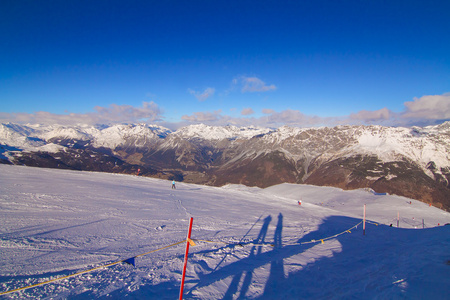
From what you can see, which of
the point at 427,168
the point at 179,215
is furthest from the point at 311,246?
the point at 427,168

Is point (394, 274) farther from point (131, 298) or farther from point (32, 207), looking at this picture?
point (32, 207)

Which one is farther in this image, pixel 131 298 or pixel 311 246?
pixel 311 246

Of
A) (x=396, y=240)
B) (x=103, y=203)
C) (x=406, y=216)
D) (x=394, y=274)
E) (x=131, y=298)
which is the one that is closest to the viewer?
(x=131, y=298)

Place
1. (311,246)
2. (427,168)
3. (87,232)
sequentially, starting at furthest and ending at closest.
Result: (427,168)
(311,246)
(87,232)

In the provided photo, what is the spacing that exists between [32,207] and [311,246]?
64.7 feet

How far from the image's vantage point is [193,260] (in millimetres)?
9500

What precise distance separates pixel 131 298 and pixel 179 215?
1173 centimetres

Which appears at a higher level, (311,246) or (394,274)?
(394,274)

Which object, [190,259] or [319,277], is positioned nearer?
[319,277]

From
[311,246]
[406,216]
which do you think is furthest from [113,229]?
[406,216]

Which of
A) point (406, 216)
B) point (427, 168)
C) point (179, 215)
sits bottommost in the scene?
point (406, 216)

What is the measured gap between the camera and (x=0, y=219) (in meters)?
12.2

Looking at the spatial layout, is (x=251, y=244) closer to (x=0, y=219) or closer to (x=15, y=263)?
(x=15, y=263)

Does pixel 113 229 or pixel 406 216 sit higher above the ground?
pixel 113 229
